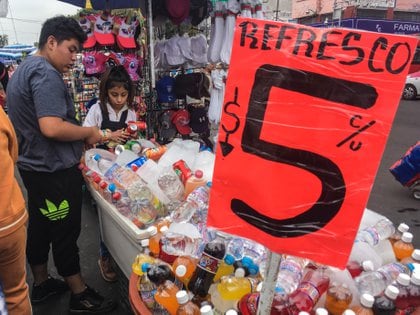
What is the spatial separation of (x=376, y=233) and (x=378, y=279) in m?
0.37

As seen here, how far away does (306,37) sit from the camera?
38.7 inches

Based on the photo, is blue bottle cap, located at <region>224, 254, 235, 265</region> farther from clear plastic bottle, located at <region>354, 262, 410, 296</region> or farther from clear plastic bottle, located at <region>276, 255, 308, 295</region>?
clear plastic bottle, located at <region>354, 262, 410, 296</region>

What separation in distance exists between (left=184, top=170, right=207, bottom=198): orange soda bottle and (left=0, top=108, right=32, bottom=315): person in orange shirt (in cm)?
100

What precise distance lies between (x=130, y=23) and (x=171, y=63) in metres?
0.76

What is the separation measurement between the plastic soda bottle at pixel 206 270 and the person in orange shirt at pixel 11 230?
32.8 inches

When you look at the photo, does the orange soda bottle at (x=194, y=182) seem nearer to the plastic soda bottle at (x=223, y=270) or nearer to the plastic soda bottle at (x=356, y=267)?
the plastic soda bottle at (x=223, y=270)

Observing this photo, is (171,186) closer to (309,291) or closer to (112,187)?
(112,187)

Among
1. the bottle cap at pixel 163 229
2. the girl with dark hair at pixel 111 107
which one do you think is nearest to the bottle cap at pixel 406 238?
the bottle cap at pixel 163 229

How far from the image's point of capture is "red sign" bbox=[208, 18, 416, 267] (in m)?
0.95

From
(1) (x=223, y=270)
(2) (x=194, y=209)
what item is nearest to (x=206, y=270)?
(1) (x=223, y=270)

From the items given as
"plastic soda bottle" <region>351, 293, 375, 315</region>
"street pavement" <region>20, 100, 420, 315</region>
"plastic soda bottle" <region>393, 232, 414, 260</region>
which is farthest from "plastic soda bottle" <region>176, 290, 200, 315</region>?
"plastic soda bottle" <region>393, 232, 414, 260</region>

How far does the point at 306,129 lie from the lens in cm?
102

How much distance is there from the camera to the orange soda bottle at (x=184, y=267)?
143cm

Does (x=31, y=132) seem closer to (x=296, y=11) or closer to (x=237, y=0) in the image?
(x=237, y=0)
